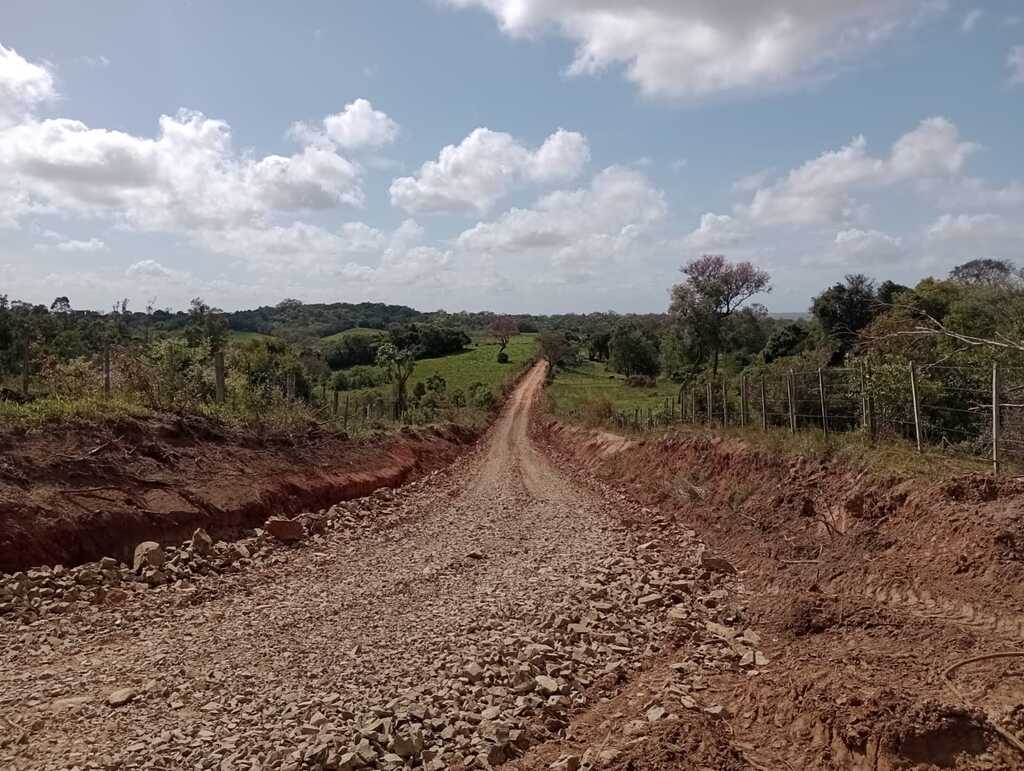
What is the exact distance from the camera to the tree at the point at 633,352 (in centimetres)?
6706

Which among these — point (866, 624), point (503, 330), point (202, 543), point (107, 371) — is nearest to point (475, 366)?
point (503, 330)

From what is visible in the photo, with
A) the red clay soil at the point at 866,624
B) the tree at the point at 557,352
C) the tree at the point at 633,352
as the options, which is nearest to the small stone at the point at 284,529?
the red clay soil at the point at 866,624

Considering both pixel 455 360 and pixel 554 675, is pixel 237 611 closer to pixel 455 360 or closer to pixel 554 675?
pixel 554 675

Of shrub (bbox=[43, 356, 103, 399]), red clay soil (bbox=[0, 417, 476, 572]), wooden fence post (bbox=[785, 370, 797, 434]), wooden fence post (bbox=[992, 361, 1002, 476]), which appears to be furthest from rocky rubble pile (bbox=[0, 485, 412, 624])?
wooden fence post (bbox=[785, 370, 797, 434])

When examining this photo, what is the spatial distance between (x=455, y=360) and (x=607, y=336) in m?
17.6

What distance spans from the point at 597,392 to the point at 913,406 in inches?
1444

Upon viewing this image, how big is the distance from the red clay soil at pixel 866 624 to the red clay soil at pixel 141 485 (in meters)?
7.43

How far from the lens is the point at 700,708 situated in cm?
684

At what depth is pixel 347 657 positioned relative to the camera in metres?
7.74

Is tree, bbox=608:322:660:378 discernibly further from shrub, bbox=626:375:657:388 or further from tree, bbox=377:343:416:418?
tree, bbox=377:343:416:418

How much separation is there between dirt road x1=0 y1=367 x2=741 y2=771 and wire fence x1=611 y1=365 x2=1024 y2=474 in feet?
16.9

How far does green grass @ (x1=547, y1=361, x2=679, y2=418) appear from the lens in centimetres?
4041

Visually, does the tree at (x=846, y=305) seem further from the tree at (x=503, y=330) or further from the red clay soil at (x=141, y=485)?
the tree at (x=503, y=330)

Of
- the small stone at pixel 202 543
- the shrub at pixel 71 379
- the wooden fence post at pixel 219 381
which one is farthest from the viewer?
the wooden fence post at pixel 219 381
